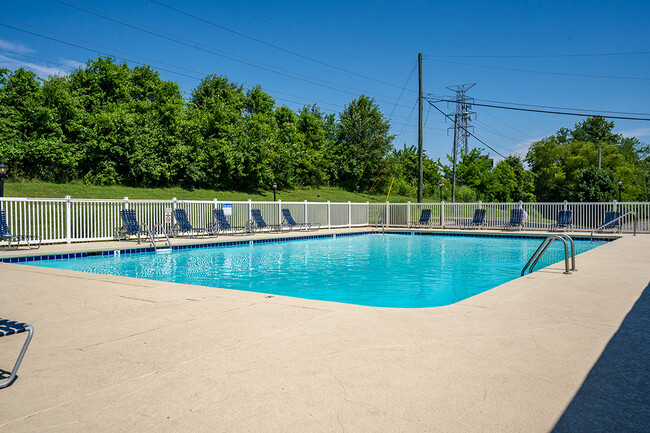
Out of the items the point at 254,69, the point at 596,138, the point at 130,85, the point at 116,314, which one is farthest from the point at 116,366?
the point at 596,138

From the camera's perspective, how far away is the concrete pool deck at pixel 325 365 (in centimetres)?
201

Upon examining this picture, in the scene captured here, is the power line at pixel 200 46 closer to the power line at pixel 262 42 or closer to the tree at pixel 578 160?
the power line at pixel 262 42

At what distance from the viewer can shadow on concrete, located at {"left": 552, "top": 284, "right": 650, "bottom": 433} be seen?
1.93m

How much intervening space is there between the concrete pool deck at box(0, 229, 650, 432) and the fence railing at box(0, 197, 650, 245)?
26.4 feet

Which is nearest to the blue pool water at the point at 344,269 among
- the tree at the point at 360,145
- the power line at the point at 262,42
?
the power line at the point at 262,42

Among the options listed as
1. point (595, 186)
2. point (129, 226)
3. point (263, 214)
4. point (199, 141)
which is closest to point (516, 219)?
point (263, 214)

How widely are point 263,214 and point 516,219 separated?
10.6 meters

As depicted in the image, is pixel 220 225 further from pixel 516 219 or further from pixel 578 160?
pixel 578 160

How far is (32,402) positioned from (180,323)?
158cm

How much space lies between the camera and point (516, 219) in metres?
18.4

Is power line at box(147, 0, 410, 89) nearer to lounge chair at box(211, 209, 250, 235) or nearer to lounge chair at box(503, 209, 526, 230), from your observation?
lounge chair at box(211, 209, 250, 235)

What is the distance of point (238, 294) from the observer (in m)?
5.05

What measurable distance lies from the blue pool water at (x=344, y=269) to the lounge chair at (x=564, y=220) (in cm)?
352

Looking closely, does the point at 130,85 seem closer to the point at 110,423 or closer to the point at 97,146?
the point at 97,146
